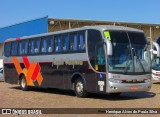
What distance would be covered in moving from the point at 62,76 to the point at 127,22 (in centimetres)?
3090

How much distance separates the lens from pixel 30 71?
22812mm

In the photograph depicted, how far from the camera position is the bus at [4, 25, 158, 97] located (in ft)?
53.8

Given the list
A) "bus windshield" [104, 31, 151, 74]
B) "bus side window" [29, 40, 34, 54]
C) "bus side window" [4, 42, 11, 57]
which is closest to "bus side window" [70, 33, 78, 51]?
"bus windshield" [104, 31, 151, 74]

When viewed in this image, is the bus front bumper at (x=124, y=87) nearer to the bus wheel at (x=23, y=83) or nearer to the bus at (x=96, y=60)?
the bus at (x=96, y=60)

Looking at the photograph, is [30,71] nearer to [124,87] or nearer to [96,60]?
[96,60]

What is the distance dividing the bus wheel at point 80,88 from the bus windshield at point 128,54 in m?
2.06

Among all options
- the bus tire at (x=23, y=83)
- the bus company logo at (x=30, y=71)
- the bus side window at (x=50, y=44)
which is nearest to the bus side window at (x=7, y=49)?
the bus company logo at (x=30, y=71)

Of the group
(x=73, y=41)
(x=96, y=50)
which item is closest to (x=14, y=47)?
(x=73, y=41)

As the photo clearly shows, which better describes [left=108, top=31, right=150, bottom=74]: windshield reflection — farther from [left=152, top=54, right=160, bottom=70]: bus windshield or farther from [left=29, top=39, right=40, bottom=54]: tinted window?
[left=152, top=54, right=160, bottom=70]: bus windshield

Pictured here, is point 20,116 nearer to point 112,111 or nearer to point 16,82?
point 112,111

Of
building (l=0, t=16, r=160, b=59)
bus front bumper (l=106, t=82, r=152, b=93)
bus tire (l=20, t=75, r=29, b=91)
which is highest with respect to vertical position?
building (l=0, t=16, r=160, b=59)

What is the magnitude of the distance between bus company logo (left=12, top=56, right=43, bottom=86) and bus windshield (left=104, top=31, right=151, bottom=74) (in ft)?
20.9

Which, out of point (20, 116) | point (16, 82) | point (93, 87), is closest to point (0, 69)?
point (16, 82)

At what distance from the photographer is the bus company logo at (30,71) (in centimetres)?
2198
